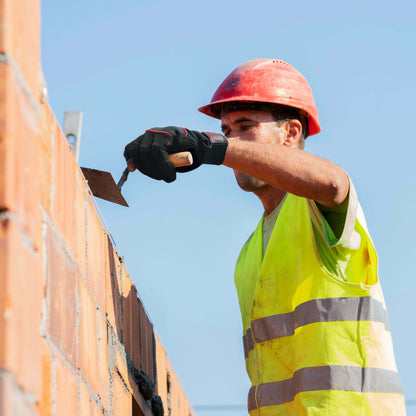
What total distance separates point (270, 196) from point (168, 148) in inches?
42.3

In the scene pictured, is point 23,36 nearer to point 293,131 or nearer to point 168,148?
point 168,148

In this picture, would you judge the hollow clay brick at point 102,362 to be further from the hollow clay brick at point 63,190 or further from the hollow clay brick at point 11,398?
the hollow clay brick at point 11,398

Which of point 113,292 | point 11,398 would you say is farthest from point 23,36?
point 113,292

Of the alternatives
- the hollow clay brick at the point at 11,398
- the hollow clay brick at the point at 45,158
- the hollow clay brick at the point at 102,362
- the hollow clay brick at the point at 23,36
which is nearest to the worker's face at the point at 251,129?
the hollow clay brick at the point at 102,362

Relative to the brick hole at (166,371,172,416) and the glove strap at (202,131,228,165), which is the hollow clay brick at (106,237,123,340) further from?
the brick hole at (166,371,172,416)

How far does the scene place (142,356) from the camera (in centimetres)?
355

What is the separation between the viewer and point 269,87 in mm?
3594

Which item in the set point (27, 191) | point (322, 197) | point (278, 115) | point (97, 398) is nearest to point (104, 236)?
point (97, 398)

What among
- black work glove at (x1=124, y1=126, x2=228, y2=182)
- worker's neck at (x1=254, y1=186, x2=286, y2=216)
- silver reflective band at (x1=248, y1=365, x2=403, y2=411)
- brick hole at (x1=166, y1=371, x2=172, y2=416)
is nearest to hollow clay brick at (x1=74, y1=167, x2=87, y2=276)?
black work glove at (x1=124, y1=126, x2=228, y2=182)

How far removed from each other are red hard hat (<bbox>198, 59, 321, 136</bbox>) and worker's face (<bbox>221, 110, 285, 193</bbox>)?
0.27ft

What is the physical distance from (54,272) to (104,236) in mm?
1028

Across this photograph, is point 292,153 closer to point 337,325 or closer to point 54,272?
point 337,325

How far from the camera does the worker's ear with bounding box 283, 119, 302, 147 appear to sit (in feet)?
11.8

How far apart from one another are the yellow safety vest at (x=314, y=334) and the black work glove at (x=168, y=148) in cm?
58
